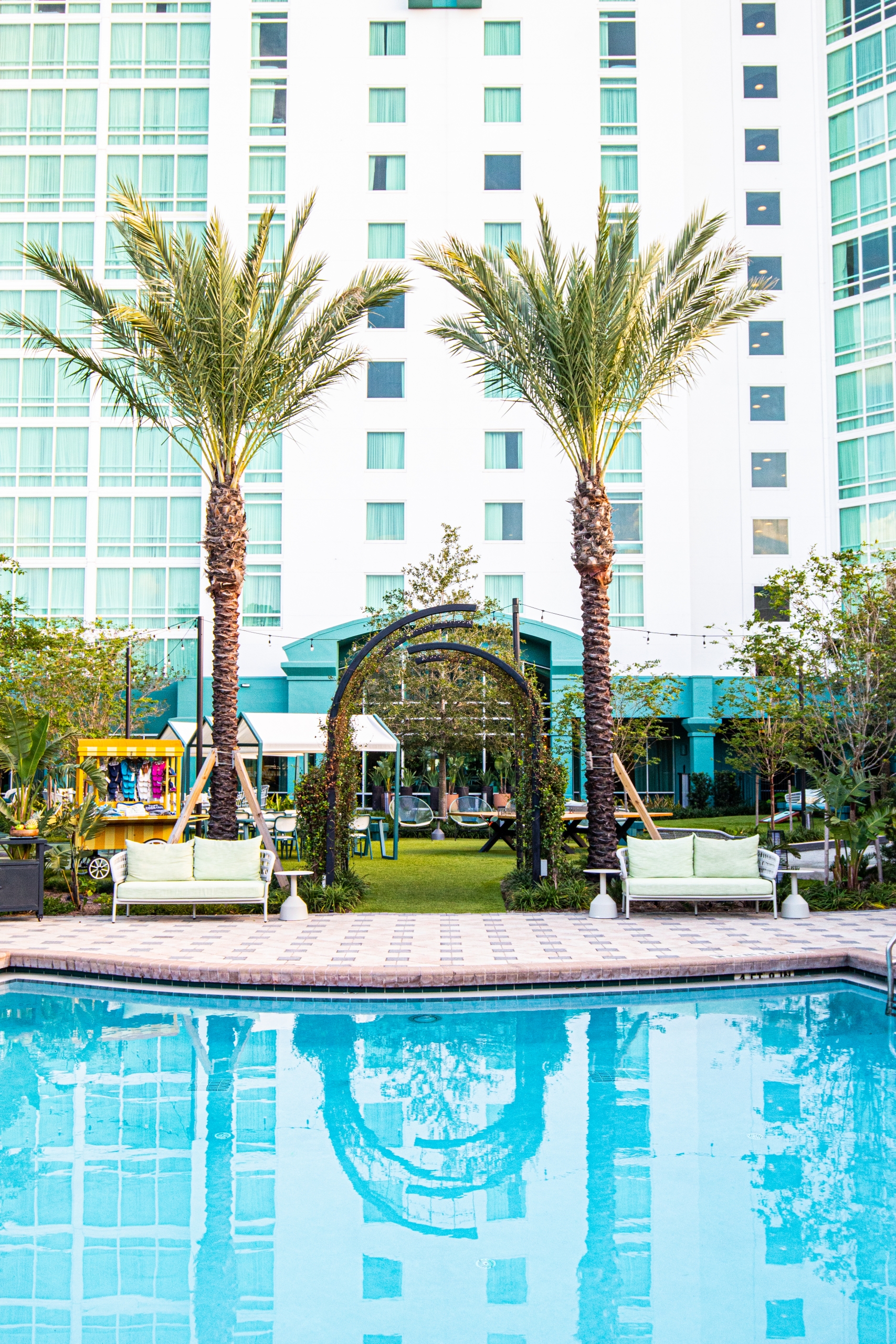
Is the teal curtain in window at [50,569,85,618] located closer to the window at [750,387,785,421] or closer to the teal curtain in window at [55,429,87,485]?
the teal curtain in window at [55,429,87,485]

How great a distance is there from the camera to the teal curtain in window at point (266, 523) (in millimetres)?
38344

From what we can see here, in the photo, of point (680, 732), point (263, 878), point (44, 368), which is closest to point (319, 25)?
point (44, 368)

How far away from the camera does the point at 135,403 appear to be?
53.1 ft

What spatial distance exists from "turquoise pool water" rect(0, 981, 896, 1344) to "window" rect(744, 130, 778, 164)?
37881 mm

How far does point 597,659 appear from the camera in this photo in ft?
52.9

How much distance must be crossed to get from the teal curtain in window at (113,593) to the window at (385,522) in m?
8.83

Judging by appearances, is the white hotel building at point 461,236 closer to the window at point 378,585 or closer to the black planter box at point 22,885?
the window at point 378,585

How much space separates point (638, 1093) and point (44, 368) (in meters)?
38.2

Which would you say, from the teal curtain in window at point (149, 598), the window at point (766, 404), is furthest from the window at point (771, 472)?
the teal curtain in window at point (149, 598)

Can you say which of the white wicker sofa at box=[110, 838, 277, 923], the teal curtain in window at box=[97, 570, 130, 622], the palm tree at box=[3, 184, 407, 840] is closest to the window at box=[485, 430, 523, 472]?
the teal curtain in window at box=[97, 570, 130, 622]

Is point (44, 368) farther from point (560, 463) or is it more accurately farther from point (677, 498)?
point (677, 498)

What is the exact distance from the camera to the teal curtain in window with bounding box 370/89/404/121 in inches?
1540

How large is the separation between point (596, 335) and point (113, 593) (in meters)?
27.8

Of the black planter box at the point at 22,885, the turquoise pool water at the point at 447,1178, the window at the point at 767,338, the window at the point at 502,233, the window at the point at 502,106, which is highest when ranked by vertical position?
the window at the point at 502,106
